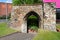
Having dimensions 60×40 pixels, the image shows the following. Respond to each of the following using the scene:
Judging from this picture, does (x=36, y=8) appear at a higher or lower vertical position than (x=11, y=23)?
higher

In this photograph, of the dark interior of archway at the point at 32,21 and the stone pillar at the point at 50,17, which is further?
the dark interior of archway at the point at 32,21

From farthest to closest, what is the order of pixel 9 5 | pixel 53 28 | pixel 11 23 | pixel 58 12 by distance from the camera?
pixel 9 5, pixel 58 12, pixel 11 23, pixel 53 28

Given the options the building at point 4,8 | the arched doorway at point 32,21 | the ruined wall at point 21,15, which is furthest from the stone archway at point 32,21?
the building at point 4,8

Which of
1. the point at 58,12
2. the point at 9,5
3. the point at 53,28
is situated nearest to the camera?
the point at 53,28

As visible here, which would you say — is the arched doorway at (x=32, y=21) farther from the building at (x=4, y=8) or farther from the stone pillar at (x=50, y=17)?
the building at (x=4, y=8)

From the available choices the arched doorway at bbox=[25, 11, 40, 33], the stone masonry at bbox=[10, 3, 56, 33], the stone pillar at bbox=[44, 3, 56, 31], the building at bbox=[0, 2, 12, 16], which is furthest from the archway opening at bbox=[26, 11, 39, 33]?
the building at bbox=[0, 2, 12, 16]

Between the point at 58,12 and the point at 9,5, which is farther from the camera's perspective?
the point at 9,5

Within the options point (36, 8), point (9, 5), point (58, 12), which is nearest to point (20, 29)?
point (36, 8)

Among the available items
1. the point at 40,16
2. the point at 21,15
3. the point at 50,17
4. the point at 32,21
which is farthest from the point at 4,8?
the point at 50,17

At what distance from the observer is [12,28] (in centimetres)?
2952

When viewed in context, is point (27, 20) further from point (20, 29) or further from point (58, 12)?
point (58, 12)

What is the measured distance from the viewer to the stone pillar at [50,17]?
92.1 feet

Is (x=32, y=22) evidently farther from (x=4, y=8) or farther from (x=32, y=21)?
(x=4, y=8)

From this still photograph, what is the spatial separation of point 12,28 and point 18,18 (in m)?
1.50
